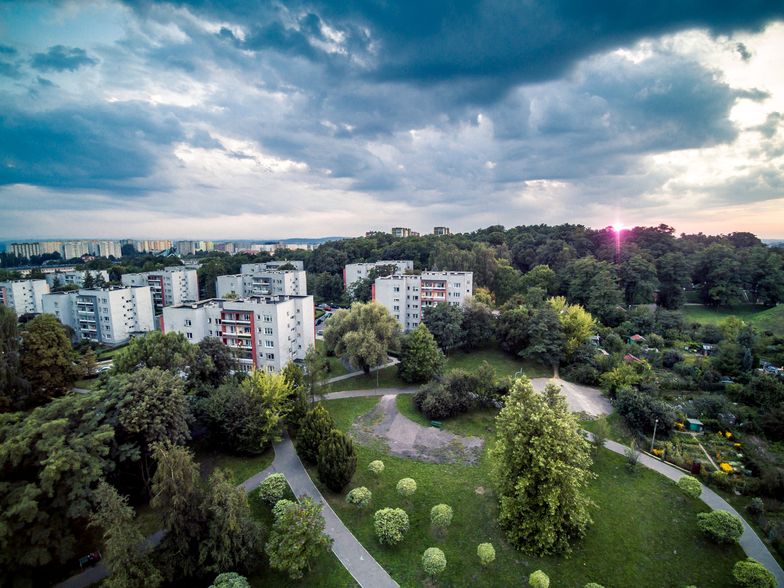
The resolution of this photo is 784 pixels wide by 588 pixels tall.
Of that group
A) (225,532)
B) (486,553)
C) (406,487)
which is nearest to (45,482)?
(225,532)

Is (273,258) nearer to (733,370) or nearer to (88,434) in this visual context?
(88,434)

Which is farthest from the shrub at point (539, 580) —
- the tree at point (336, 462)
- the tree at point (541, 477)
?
the tree at point (336, 462)

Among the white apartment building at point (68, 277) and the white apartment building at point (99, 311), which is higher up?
the white apartment building at point (68, 277)

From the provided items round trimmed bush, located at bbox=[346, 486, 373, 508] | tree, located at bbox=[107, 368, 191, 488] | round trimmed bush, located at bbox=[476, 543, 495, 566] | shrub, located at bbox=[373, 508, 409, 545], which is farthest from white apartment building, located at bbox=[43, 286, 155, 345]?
round trimmed bush, located at bbox=[476, 543, 495, 566]

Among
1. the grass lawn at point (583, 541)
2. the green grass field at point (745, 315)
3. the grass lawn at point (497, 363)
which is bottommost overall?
the grass lawn at point (583, 541)

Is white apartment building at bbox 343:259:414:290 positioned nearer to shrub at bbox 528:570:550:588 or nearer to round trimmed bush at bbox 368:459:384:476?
round trimmed bush at bbox 368:459:384:476

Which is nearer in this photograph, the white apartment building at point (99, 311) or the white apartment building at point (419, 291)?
the white apartment building at point (419, 291)

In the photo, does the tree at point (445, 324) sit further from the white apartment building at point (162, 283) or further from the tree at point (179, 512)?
the white apartment building at point (162, 283)
